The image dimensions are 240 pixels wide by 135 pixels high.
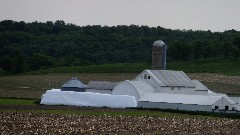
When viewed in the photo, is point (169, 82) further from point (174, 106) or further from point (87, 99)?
point (87, 99)

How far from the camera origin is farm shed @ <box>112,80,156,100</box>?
7966 cm

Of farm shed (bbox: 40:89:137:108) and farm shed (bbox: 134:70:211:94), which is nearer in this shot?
farm shed (bbox: 40:89:137:108)

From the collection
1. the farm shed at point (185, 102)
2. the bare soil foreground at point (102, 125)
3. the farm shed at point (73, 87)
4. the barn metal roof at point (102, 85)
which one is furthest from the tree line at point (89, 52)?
the bare soil foreground at point (102, 125)

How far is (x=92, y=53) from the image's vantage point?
187 m

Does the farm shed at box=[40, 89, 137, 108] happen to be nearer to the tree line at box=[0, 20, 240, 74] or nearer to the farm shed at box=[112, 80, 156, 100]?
the farm shed at box=[112, 80, 156, 100]

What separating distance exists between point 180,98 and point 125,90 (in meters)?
9.73

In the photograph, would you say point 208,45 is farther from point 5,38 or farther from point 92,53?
point 5,38

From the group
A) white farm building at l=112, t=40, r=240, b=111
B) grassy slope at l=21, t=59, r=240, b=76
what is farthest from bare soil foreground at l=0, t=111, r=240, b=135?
grassy slope at l=21, t=59, r=240, b=76

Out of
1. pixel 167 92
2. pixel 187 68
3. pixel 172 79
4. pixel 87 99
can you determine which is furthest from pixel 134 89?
pixel 187 68

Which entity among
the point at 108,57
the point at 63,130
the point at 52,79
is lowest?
the point at 63,130

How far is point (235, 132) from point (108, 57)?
143143 millimetres

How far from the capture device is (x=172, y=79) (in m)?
84.7

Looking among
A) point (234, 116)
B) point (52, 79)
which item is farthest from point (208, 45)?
point (234, 116)

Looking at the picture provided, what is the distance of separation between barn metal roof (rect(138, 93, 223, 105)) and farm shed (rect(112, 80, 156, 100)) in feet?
5.01
